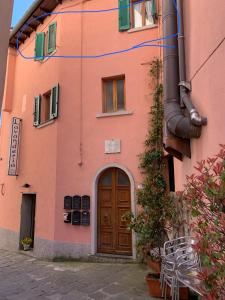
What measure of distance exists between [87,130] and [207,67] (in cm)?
508

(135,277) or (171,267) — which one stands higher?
(171,267)

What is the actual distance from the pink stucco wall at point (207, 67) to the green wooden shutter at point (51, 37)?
565 centimetres

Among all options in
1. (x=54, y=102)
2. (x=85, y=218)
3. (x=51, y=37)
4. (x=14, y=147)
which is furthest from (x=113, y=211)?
(x=51, y=37)

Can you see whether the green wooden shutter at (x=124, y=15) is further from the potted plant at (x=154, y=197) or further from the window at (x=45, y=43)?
the window at (x=45, y=43)

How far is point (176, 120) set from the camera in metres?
5.11

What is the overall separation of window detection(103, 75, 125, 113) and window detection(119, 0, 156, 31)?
1588 mm

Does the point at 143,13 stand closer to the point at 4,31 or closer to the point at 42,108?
the point at 42,108

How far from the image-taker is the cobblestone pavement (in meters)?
5.48

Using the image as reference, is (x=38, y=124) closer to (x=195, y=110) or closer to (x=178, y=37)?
(x=178, y=37)

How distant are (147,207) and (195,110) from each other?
3042 millimetres

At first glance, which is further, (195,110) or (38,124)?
(38,124)

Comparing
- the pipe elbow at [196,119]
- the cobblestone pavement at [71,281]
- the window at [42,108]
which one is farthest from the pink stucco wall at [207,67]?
the window at [42,108]

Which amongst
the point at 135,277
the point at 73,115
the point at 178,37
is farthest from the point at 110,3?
the point at 135,277

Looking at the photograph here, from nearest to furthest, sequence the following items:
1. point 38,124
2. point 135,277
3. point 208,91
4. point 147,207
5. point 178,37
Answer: point 208,91, point 178,37, point 135,277, point 147,207, point 38,124
